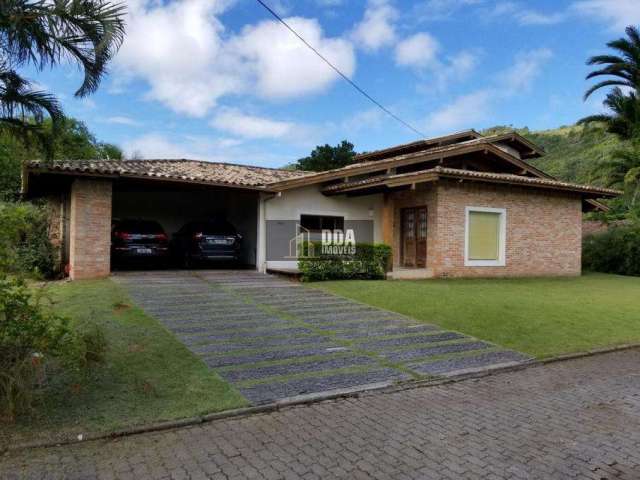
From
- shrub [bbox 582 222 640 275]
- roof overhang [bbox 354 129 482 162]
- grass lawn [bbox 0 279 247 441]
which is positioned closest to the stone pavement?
grass lawn [bbox 0 279 247 441]

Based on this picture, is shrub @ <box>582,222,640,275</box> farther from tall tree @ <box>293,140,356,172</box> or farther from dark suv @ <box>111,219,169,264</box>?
tall tree @ <box>293,140,356,172</box>

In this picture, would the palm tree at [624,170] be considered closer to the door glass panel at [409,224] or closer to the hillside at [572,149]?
the hillside at [572,149]

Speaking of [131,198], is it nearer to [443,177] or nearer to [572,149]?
[443,177]

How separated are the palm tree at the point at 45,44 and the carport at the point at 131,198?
2521 mm

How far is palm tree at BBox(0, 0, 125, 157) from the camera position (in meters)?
5.06

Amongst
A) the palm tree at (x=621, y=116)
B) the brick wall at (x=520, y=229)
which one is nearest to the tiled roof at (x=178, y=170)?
the brick wall at (x=520, y=229)

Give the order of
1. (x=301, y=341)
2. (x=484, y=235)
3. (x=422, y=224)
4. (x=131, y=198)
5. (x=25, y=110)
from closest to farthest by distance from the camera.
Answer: (x=25, y=110) → (x=301, y=341) → (x=484, y=235) → (x=422, y=224) → (x=131, y=198)

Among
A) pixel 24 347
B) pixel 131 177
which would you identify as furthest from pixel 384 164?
pixel 24 347

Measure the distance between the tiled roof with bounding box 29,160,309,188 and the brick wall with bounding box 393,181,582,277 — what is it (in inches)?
201

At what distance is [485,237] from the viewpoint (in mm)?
15336

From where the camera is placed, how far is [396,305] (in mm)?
9859

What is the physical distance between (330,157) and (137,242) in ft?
75.4

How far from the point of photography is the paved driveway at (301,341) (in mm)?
5466

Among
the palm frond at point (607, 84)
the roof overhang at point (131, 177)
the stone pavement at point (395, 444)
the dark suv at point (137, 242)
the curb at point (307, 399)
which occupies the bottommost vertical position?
the stone pavement at point (395, 444)
